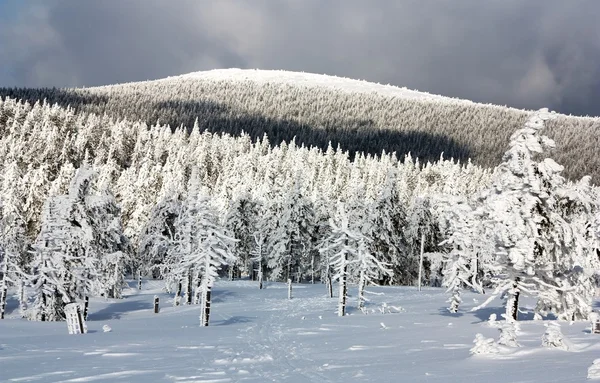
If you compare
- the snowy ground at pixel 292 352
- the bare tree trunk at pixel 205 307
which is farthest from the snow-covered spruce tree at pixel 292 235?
the bare tree trunk at pixel 205 307

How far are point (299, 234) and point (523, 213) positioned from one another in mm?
40225

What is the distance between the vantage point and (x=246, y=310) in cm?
4303

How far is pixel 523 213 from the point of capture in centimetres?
2377

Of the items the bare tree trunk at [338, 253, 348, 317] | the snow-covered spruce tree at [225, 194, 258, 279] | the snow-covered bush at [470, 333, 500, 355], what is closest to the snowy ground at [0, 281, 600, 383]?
the snow-covered bush at [470, 333, 500, 355]

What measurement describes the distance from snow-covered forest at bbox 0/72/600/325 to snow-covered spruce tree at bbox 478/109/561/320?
0.06 meters

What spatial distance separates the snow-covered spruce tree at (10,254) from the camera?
41781 mm

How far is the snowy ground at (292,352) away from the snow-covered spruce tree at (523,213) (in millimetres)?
2332

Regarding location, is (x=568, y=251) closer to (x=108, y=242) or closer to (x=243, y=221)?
(x=108, y=242)

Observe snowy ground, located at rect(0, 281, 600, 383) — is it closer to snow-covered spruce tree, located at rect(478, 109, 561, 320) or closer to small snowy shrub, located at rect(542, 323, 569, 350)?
small snowy shrub, located at rect(542, 323, 569, 350)

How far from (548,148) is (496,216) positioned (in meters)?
4.23

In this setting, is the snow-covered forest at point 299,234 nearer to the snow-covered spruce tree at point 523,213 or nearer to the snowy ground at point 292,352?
the snow-covered spruce tree at point 523,213

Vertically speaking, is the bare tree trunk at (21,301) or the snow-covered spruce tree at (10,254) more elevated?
the snow-covered spruce tree at (10,254)

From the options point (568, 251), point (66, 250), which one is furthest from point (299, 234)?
point (568, 251)

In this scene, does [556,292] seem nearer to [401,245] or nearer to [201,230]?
[201,230]
